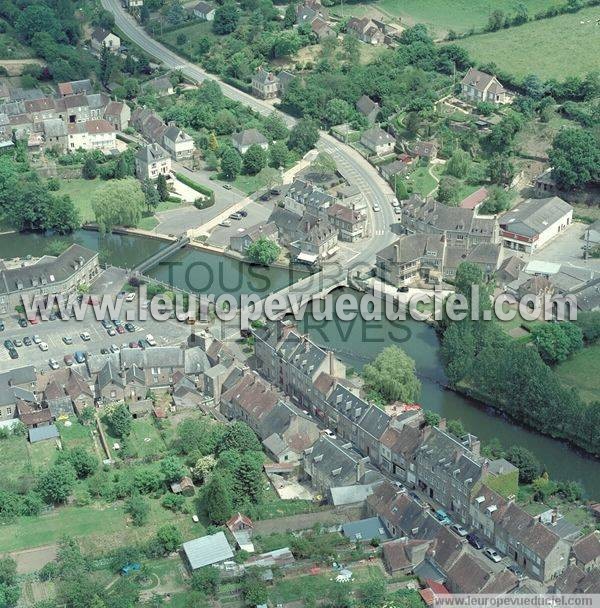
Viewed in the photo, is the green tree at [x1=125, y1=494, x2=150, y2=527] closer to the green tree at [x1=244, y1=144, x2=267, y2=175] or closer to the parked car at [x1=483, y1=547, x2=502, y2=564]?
the parked car at [x1=483, y1=547, x2=502, y2=564]

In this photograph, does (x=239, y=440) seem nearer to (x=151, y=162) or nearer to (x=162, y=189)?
(x=162, y=189)

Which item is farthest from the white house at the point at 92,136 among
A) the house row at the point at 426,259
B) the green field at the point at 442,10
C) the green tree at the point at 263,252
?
the green field at the point at 442,10

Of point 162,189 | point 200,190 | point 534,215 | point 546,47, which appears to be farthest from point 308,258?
point 546,47

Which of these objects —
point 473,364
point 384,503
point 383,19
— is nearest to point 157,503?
point 384,503

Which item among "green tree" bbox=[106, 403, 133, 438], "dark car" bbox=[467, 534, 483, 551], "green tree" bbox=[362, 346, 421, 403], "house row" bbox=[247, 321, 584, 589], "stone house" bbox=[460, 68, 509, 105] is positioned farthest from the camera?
"stone house" bbox=[460, 68, 509, 105]

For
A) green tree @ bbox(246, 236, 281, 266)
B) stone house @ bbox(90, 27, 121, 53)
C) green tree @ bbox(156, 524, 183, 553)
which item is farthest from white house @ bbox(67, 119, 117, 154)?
green tree @ bbox(156, 524, 183, 553)

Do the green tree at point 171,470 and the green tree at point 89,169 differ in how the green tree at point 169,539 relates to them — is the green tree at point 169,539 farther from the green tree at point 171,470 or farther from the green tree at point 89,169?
the green tree at point 89,169
